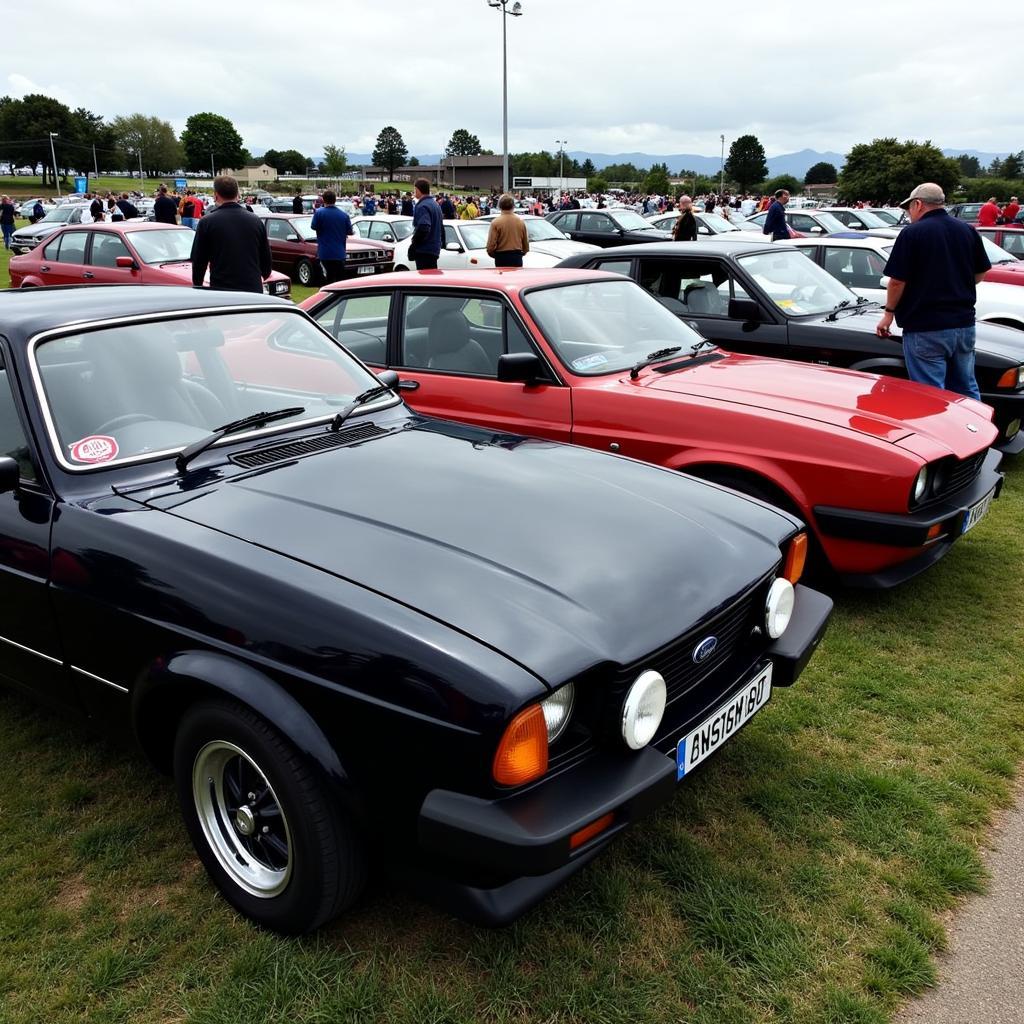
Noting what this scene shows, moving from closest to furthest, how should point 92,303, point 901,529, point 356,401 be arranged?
1. point 92,303
2. point 356,401
3. point 901,529

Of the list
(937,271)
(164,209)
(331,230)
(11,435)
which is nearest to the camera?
(11,435)

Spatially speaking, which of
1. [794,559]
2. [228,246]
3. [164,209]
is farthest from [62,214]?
[794,559]

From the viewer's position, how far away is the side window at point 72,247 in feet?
38.3

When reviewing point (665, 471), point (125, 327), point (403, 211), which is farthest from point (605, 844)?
point (403, 211)

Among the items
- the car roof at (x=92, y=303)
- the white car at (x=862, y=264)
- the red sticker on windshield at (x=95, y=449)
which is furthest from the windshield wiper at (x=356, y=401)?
the white car at (x=862, y=264)

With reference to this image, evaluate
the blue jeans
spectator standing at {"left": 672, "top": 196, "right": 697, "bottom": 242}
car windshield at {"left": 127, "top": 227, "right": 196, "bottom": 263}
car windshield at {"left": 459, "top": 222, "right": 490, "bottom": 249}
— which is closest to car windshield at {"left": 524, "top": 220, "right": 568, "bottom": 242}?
car windshield at {"left": 459, "top": 222, "right": 490, "bottom": 249}

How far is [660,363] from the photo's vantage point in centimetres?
484

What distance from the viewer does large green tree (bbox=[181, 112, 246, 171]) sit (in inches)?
4808

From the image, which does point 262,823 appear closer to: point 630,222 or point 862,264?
point 862,264

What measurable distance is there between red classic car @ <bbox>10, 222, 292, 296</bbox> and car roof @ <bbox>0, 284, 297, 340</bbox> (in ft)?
25.6

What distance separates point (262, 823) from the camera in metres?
2.37

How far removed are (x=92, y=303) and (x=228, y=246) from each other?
4694 millimetres

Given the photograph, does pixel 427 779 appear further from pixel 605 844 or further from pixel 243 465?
pixel 243 465

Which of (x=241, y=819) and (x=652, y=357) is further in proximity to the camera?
(x=652, y=357)
